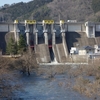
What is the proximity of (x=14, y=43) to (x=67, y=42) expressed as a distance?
8.92 meters

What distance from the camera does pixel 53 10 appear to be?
112 metres

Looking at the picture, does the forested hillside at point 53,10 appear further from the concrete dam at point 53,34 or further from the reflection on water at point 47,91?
the reflection on water at point 47,91

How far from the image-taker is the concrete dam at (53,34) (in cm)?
5747

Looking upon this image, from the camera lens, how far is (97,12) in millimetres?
101938

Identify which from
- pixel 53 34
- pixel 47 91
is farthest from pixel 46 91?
pixel 53 34

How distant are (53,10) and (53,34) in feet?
178

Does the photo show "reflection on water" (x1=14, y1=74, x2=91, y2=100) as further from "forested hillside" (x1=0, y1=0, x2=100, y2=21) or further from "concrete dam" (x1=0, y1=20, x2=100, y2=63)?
"forested hillside" (x1=0, y1=0, x2=100, y2=21)

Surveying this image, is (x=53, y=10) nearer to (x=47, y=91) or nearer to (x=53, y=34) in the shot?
(x=53, y=34)

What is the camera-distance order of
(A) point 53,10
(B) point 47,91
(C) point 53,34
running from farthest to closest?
(A) point 53,10 < (C) point 53,34 < (B) point 47,91

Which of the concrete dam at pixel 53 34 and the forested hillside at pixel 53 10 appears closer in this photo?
the concrete dam at pixel 53 34

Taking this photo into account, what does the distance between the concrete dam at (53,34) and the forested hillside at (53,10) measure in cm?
3939

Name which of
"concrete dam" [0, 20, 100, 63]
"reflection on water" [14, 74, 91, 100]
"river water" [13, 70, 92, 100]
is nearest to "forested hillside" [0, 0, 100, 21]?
"concrete dam" [0, 20, 100, 63]

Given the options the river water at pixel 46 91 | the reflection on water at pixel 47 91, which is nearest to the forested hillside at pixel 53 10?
the river water at pixel 46 91

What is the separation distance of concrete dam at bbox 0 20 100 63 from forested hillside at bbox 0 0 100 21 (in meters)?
39.4
